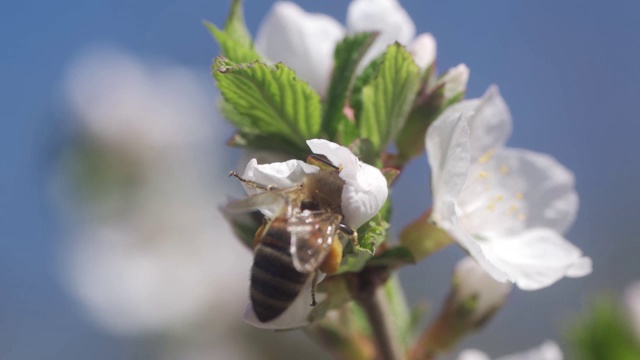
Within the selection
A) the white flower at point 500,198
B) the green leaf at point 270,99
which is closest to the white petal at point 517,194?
the white flower at point 500,198

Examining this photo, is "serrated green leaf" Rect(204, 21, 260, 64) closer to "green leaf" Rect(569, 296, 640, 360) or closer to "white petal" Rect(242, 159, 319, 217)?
"white petal" Rect(242, 159, 319, 217)

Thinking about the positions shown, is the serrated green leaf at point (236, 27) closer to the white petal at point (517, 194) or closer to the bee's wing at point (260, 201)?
the bee's wing at point (260, 201)

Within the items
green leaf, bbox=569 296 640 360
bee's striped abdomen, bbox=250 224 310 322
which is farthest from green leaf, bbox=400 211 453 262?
green leaf, bbox=569 296 640 360

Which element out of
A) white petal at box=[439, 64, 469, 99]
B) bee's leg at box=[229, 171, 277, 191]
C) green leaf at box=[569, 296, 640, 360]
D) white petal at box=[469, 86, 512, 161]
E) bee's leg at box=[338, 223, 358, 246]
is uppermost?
white petal at box=[439, 64, 469, 99]

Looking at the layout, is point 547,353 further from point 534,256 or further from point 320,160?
point 320,160

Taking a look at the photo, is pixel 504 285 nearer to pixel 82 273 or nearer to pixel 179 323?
pixel 179 323

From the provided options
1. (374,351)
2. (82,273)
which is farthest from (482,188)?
(82,273)
